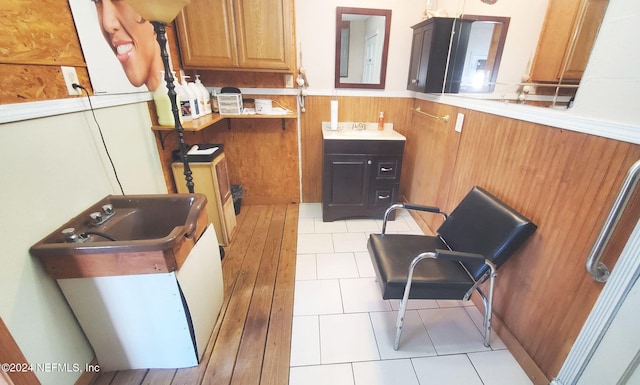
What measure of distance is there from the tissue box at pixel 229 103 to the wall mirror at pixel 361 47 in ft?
3.29

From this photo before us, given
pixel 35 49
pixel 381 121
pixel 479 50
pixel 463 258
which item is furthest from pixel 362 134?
pixel 35 49

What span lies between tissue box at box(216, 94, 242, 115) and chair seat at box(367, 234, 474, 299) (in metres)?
1.83

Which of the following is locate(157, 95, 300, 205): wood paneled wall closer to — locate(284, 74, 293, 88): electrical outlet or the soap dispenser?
locate(284, 74, 293, 88): electrical outlet

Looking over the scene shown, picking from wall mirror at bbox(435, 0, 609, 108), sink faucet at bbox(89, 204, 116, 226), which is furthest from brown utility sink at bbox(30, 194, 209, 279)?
wall mirror at bbox(435, 0, 609, 108)

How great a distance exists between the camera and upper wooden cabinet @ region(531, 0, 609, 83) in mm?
1072

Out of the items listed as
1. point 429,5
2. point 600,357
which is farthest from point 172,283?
point 429,5

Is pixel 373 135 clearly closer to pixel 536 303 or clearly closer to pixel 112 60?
pixel 536 303

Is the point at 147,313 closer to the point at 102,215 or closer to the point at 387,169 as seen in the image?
the point at 102,215

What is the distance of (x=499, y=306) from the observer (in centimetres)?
157

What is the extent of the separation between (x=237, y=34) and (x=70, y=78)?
1.34 meters

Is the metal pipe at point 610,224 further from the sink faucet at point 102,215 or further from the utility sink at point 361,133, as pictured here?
the sink faucet at point 102,215

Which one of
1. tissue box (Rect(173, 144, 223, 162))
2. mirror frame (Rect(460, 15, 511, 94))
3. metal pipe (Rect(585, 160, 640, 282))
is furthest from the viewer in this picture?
tissue box (Rect(173, 144, 223, 162))

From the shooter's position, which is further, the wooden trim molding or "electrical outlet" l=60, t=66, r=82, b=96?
"electrical outlet" l=60, t=66, r=82, b=96

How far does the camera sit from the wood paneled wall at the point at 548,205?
1.02m
